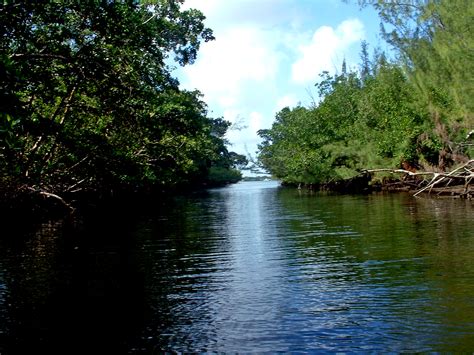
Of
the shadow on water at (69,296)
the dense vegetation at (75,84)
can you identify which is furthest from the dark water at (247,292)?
the dense vegetation at (75,84)

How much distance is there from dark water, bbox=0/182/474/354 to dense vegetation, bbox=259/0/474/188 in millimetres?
9687

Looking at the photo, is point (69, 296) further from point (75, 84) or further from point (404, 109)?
point (404, 109)

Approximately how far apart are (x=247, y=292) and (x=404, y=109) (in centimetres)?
2670

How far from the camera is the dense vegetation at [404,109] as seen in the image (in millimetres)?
22328

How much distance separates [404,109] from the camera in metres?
32.2

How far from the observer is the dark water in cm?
627

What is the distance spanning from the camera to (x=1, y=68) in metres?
7.88

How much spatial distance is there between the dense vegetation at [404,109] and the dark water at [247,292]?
31.8 feet

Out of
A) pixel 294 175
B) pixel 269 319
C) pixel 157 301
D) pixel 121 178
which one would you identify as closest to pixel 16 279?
pixel 157 301

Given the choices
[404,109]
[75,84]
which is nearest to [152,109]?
[75,84]

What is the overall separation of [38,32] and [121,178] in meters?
16.6

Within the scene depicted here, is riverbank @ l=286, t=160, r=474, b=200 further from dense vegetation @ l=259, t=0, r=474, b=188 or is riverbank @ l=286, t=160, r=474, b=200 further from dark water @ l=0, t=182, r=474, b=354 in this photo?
dark water @ l=0, t=182, r=474, b=354

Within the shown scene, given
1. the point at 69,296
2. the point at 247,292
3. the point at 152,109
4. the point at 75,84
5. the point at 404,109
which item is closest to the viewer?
the point at 247,292

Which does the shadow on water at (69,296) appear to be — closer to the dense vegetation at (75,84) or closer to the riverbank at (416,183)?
the dense vegetation at (75,84)
